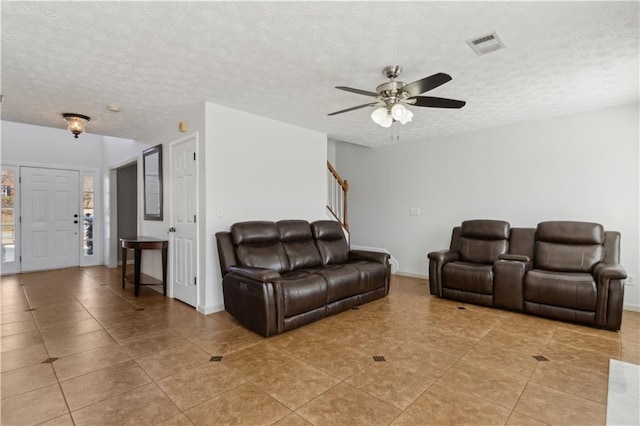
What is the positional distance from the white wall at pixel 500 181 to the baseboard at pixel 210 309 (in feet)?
11.3

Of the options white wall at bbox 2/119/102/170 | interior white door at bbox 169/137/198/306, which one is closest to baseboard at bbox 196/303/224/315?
interior white door at bbox 169/137/198/306

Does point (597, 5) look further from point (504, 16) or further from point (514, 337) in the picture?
point (514, 337)

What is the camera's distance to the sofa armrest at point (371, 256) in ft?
14.1

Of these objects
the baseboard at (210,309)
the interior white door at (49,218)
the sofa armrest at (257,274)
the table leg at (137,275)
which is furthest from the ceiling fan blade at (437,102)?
the interior white door at (49,218)

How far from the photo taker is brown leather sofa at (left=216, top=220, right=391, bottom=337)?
2992mm

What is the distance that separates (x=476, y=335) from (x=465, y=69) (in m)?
2.45

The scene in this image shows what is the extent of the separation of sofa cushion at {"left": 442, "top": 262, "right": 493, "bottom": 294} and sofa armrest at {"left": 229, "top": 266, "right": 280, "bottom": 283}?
2.39 metres

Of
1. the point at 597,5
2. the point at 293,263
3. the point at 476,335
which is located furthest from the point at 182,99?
the point at 476,335

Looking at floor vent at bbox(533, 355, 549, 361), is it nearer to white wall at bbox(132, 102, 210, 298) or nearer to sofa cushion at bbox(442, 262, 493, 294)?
sofa cushion at bbox(442, 262, 493, 294)

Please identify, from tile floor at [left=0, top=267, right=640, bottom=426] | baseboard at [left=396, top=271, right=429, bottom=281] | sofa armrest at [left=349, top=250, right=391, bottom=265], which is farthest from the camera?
baseboard at [left=396, top=271, right=429, bottom=281]

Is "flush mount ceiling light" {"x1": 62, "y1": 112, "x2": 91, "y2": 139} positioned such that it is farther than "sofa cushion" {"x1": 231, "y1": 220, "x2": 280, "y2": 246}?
Yes

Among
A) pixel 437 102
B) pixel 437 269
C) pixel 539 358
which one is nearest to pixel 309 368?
pixel 539 358

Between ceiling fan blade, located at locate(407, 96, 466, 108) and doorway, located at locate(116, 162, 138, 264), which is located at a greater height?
ceiling fan blade, located at locate(407, 96, 466, 108)

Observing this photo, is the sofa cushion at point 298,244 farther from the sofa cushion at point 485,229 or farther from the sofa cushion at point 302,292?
the sofa cushion at point 485,229
